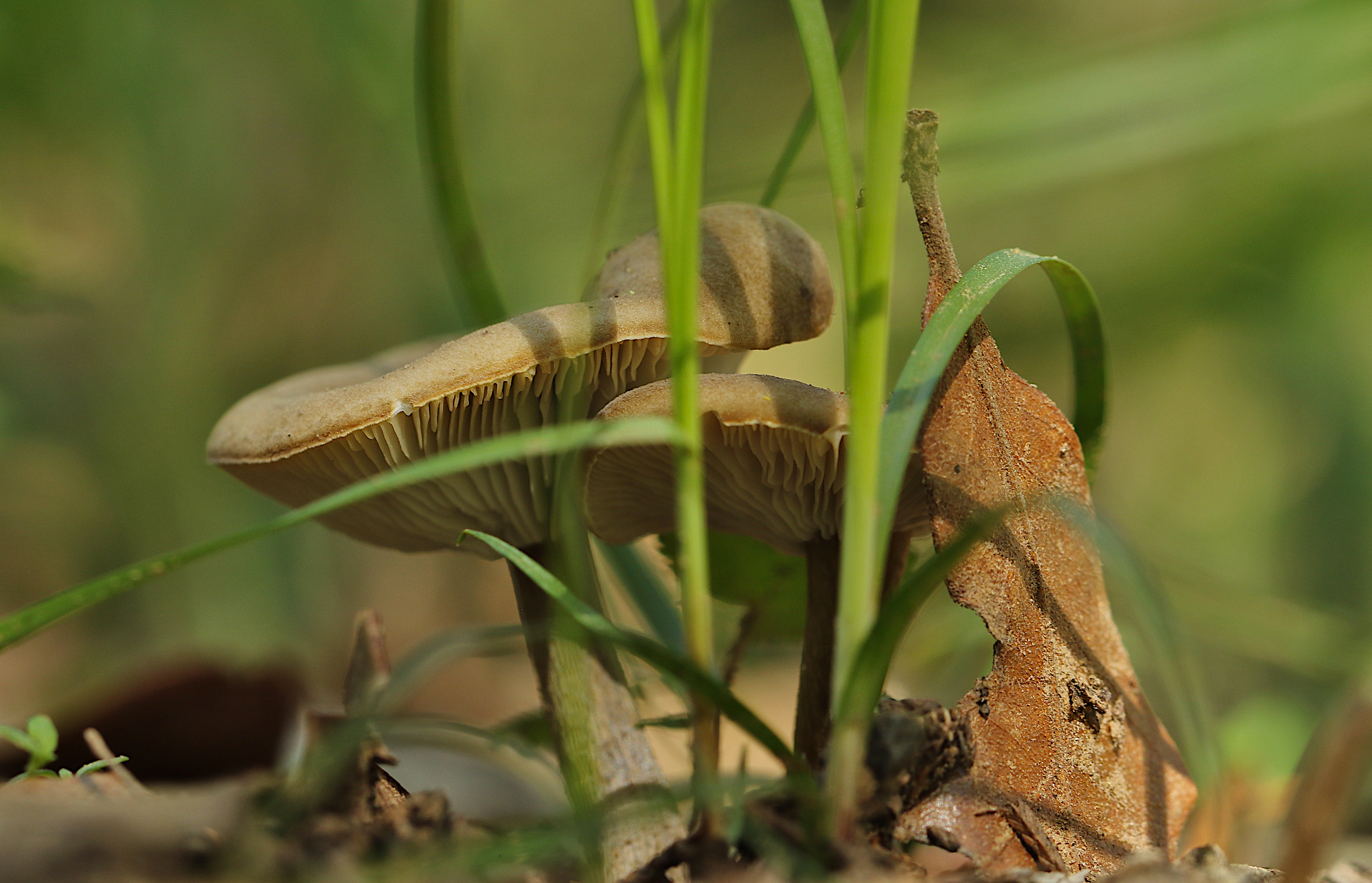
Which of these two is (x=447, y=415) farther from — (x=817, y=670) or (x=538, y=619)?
(x=817, y=670)

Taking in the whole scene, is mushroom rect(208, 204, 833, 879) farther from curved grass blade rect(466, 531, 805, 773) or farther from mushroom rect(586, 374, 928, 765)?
curved grass blade rect(466, 531, 805, 773)

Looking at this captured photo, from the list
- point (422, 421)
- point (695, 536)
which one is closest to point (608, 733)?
point (422, 421)

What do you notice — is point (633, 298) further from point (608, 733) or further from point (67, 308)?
point (67, 308)

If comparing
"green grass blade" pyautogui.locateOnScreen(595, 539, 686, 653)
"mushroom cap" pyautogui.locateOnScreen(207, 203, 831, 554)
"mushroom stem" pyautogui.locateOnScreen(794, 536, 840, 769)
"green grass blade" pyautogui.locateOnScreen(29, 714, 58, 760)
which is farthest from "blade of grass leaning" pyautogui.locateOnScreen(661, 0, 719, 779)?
"green grass blade" pyautogui.locateOnScreen(595, 539, 686, 653)

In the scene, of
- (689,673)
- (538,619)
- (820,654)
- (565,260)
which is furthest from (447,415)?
(565,260)

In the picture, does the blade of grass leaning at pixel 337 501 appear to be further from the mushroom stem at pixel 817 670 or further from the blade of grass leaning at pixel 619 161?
the blade of grass leaning at pixel 619 161
